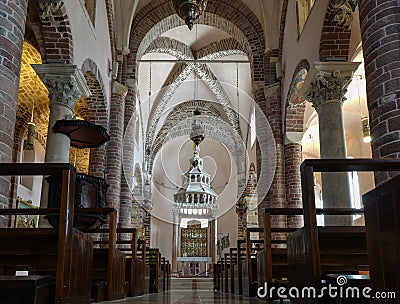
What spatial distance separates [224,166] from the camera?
27.1 meters

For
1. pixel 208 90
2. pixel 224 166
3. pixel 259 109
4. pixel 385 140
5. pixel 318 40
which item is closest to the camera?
pixel 385 140

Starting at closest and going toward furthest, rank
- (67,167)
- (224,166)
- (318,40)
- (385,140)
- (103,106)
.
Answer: (67,167)
(385,140)
(318,40)
(103,106)
(224,166)

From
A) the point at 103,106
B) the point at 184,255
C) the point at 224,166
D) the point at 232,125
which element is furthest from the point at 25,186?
the point at 224,166

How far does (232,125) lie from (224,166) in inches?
207

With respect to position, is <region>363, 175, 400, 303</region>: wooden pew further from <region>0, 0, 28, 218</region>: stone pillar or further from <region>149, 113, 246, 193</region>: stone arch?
<region>149, 113, 246, 193</region>: stone arch

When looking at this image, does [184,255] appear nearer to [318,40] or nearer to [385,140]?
[318,40]

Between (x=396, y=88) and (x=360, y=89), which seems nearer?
(x=396, y=88)

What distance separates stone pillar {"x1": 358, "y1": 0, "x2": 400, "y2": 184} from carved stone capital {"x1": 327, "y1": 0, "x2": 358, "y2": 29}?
3072 millimetres

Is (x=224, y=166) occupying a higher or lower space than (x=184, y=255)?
higher

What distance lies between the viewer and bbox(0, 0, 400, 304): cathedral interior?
3.65 meters

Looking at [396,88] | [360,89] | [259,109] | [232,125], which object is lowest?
[396,88]

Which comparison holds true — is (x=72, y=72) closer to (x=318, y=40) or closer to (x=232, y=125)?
(x=318, y=40)

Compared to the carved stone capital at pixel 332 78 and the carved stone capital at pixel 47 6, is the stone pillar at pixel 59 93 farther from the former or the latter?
the carved stone capital at pixel 332 78

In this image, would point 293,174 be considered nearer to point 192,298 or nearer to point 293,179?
point 293,179
